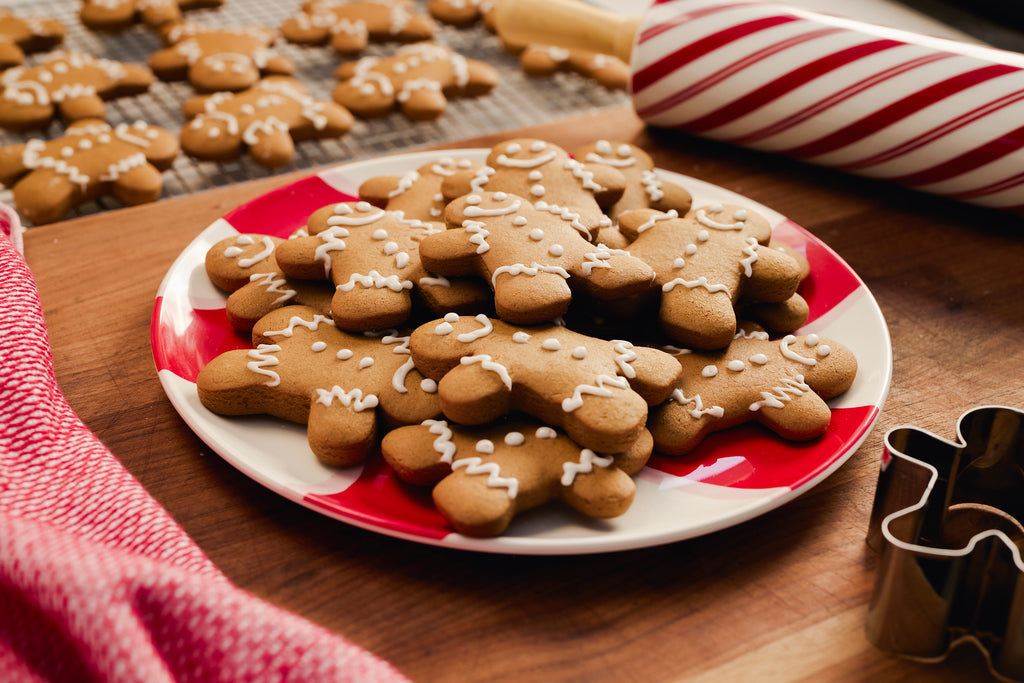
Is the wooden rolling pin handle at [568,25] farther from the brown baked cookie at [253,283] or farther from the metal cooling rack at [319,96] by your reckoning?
the brown baked cookie at [253,283]

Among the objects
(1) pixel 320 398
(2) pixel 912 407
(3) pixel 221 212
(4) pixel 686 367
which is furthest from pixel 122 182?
(2) pixel 912 407

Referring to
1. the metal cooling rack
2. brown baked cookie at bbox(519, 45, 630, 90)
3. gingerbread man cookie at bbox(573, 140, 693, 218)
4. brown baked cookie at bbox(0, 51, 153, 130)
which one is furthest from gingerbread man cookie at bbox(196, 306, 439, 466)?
brown baked cookie at bbox(519, 45, 630, 90)

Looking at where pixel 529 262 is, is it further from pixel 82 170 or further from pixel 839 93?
pixel 82 170

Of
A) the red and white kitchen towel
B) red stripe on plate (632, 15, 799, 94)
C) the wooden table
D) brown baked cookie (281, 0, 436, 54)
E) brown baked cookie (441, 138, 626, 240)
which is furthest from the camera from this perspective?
brown baked cookie (281, 0, 436, 54)

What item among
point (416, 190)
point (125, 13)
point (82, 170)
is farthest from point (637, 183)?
point (125, 13)

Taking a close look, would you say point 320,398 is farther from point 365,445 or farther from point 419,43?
point 419,43

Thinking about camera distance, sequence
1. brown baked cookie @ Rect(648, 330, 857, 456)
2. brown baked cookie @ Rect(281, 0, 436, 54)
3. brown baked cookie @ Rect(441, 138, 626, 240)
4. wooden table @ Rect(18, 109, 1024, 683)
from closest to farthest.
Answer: wooden table @ Rect(18, 109, 1024, 683) < brown baked cookie @ Rect(648, 330, 857, 456) < brown baked cookie @ Rect(441, 138, 626, 240) < brown baked cookie @ Rect(281, 0, 436, 54)

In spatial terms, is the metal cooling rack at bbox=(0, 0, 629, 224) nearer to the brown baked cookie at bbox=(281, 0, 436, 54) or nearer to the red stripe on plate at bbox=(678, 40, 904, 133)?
the brown baked cookie at bbox=(281, 0, 436, 54)
